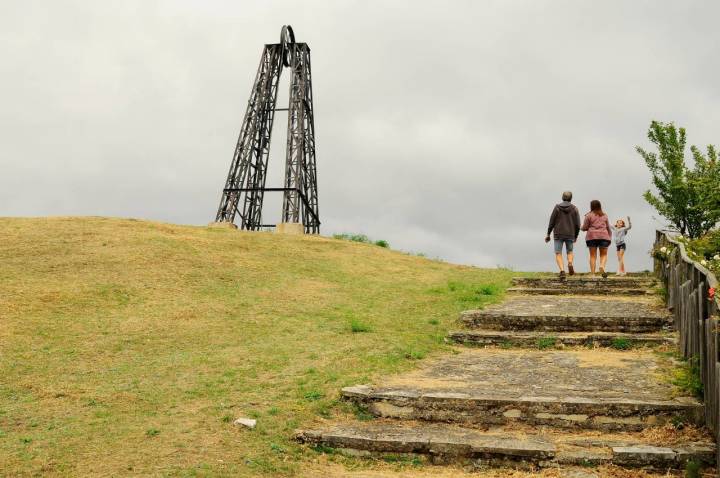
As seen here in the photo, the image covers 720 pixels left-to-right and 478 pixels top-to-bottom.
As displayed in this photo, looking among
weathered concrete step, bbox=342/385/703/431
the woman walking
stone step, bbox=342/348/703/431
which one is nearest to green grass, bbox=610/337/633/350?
stone step, bbox=342/348/703/431

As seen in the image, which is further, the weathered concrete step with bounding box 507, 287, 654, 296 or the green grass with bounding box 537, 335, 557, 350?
the weathered concrete step with bounding box 507, 287, 654, 296

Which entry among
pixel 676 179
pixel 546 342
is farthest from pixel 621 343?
pixel 676 179

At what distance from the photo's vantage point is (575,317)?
11.3 m

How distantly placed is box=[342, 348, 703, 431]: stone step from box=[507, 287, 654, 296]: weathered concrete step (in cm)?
519

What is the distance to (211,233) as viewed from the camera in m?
20.0

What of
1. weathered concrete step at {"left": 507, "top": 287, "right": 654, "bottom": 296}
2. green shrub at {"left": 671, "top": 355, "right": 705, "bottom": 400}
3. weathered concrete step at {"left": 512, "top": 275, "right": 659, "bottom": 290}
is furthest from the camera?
weathered concrete step at {"left": 512, "top": 275, "right": 659, "bottom": 290}

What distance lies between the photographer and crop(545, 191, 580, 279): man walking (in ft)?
51.0

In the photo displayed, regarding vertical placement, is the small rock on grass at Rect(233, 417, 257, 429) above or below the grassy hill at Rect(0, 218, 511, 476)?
below

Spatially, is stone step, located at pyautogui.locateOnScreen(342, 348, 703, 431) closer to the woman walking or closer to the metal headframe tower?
the woman walking

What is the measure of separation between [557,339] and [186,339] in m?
5.93

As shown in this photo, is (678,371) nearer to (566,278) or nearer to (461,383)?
(461,383)

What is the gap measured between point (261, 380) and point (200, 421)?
150 cm

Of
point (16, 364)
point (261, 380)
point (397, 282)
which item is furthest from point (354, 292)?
A: point (16, 364)

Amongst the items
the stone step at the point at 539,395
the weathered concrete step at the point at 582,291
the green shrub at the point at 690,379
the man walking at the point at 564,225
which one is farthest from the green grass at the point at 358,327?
the man walking at the point at 564,225
